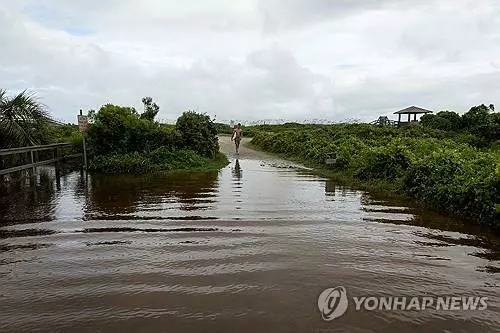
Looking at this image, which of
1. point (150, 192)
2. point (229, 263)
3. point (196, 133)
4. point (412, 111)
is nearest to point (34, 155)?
point (150, 192)

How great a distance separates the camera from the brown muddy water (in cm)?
455

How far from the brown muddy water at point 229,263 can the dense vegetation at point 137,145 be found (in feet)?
19.5

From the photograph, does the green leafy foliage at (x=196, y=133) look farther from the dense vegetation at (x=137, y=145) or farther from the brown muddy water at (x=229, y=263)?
the brown muddy water at (x=229, y=263)

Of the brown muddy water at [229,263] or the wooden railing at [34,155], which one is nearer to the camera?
the brown muddy water at [229,263]

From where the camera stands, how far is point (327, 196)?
12.0 m

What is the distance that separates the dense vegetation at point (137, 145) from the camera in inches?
691

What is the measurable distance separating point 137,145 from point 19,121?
16.3ft

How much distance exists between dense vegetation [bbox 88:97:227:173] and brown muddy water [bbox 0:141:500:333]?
5940 millimetres

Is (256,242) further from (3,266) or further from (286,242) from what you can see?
(3,266)

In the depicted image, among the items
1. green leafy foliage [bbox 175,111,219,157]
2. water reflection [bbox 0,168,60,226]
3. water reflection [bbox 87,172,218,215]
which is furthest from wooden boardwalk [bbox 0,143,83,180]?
green leafy foliage [bbox 175,111,219,157]

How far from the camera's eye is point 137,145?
19.1 meters

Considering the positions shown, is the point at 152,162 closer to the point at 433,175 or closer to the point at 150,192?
the point at 150,192

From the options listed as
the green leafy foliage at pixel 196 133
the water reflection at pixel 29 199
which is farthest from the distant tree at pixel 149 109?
the water reflection at pixel 29 199

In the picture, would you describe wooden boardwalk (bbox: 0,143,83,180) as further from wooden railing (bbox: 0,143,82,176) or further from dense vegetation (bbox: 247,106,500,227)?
dense vegetation (bbox: 247,106,500,227)
